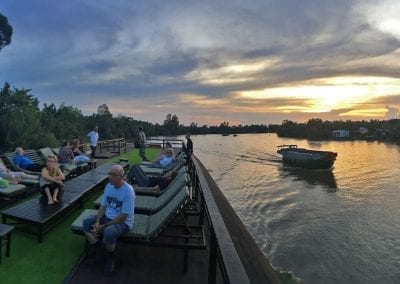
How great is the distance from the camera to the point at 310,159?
4881cm

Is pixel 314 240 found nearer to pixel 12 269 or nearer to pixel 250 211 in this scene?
pixel 250 211

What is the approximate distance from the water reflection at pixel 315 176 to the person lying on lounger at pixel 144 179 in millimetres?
28332

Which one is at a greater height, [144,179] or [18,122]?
[18,122]

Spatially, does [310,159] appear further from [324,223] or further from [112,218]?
[112,218]

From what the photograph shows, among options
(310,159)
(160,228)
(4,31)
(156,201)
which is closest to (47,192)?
(156,201)

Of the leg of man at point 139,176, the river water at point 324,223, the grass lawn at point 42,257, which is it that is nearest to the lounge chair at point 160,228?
the grass lawn at point 42,257

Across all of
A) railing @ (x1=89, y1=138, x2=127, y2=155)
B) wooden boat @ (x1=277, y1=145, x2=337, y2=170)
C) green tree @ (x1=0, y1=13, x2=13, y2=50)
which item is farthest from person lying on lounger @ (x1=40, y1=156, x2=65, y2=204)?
wooden boat @ (x1=277, y1=145, x2=337, y2=170)

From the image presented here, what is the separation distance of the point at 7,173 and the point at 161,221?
554 centimetres

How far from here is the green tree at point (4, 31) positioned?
37.6m

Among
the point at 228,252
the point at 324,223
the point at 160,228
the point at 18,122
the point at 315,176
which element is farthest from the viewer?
the point at 315,176

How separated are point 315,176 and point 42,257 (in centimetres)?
4089

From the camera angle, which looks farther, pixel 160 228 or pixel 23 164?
pixel 23 164

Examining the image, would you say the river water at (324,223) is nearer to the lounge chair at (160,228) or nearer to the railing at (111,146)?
the lounge chair at (160,228)

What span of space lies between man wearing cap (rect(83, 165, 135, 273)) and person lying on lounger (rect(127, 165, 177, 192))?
3.07 m
